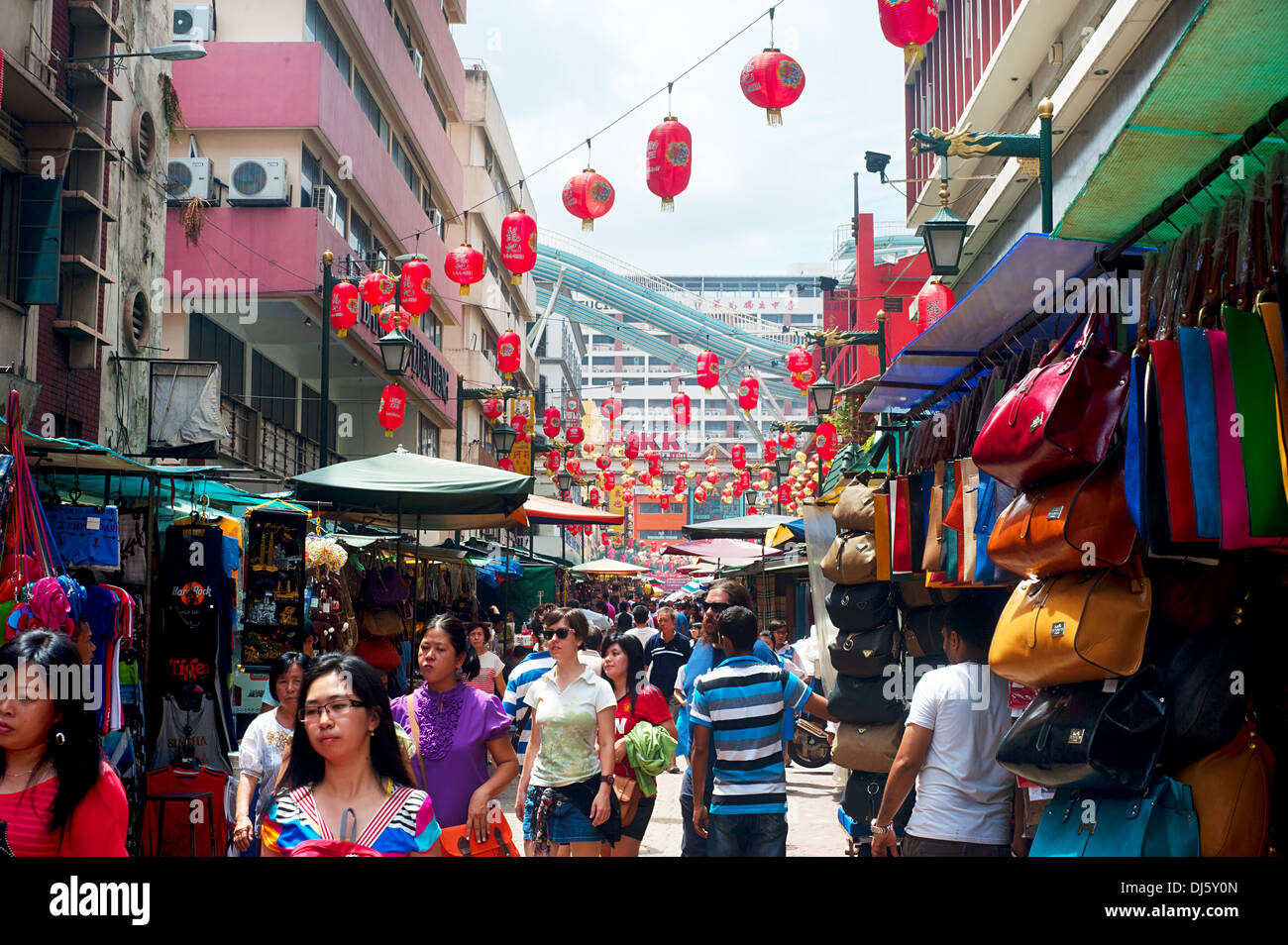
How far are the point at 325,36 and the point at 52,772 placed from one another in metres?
21.7


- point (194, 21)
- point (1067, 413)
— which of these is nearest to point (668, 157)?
point (1067, 413)

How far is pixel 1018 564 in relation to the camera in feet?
12.7

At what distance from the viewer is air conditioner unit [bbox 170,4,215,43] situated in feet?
68.6

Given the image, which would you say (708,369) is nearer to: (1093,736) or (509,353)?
(509,353)

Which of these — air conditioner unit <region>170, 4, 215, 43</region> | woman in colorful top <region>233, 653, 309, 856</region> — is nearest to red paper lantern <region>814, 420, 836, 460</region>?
air conditioner unit <region>170, 4, 215, 43</region>

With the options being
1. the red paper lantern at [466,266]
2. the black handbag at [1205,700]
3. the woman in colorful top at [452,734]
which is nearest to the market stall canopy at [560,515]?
the red paper lantern at [466,266]

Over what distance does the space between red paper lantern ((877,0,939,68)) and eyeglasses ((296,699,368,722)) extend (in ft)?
19.6

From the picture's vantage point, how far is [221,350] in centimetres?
2112

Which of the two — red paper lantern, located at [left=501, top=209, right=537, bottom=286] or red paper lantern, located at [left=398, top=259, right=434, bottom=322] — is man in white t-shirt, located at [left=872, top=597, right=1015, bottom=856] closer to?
red paper lantern, located at [left=501, top=209, right=537, bottom=286]

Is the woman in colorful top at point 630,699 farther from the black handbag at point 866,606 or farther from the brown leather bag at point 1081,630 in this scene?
the brown leather bag at point 1081,630

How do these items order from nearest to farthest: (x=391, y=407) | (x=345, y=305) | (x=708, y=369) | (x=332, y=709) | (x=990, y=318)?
(x=332, y=709)
(x=990, y=318)
(x=345, y=305)
(x=391, y=407)
(x=708, y=369)
